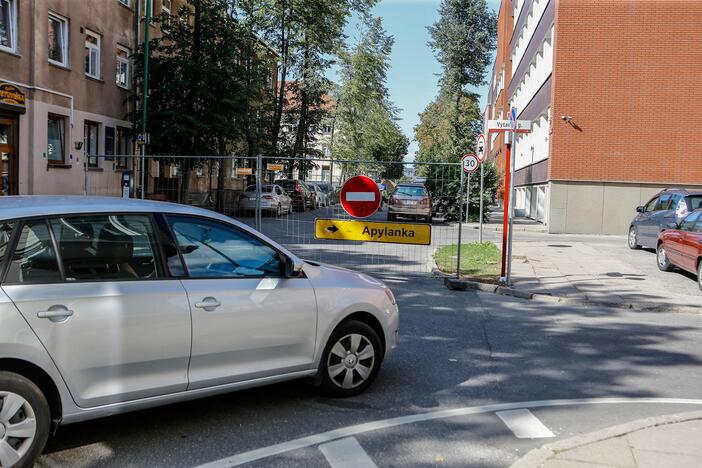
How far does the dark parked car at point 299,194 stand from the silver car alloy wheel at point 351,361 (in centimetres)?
682

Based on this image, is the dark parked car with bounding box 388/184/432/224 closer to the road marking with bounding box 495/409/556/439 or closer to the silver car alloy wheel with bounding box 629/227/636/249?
the silver car alloy wheel with bounding box 629/227/636/249

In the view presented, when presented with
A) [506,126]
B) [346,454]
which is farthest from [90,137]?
[346,454]

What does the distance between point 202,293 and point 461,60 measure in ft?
177

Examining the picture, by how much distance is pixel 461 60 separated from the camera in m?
55.2

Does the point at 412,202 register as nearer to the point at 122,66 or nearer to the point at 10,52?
the point at 10,52

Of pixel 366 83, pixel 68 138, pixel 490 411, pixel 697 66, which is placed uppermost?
pixel 366 83

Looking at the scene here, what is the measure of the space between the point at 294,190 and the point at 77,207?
9129mm

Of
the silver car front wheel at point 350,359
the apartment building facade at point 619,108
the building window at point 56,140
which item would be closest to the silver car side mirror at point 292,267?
the silver car front wheel at point 350,359

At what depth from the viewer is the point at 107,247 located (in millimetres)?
4109

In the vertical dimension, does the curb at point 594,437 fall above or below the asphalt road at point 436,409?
above

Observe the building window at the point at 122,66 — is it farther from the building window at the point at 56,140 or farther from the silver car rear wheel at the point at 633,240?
the silver car rear wheel at the point at 633,240

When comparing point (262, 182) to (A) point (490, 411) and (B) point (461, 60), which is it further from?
(B) point (461, 60)

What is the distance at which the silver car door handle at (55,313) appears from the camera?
3635mm

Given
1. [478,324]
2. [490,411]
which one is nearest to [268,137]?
Result: [478,324]
